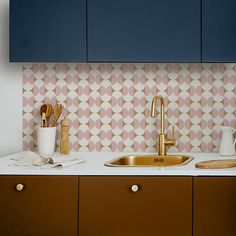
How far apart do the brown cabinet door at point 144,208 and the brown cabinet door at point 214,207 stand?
46 millimetres

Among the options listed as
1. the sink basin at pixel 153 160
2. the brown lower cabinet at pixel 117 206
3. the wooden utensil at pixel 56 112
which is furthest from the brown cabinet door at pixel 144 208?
the wooden utensil at pixel 56 112

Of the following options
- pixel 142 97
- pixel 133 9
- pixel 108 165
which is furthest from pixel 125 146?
pixel 133 9

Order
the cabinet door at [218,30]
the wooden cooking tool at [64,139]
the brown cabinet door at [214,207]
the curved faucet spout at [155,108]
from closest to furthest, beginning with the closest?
the brown cabinet door at [214,207] → the cabinet door at [218,30] → the curved faucet spout at [155,108] → the wooden cooking tool at [64,139]

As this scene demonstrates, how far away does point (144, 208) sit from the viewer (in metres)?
2.19

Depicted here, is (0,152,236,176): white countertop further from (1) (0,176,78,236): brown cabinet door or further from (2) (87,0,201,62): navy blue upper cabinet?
(2) (87,0,201,62): navy blue upper cabinet

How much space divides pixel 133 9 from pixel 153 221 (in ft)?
4.22

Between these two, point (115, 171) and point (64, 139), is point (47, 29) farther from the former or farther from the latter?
point (115, 171)

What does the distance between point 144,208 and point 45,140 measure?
35.0 inches

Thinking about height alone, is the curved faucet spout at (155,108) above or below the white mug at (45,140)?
above

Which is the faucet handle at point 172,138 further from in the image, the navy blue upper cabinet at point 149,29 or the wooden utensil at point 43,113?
the wooden utensil at point 43,113

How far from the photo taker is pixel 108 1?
2.54 m

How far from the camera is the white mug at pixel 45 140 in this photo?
272 cm

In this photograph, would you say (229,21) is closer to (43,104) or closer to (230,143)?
(230,143)

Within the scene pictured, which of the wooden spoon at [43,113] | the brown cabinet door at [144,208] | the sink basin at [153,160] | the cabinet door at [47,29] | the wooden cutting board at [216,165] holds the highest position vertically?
the cabinet door at [47,29]
